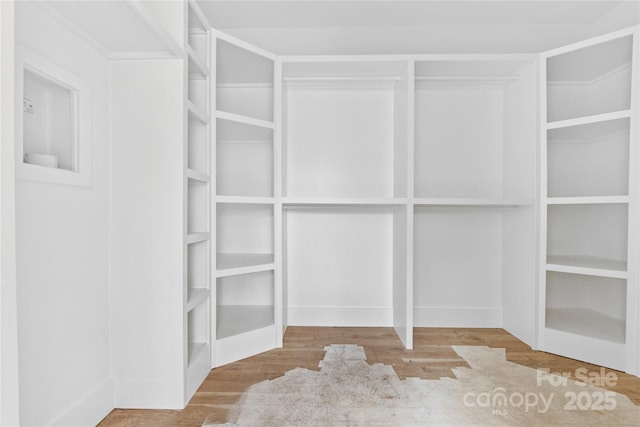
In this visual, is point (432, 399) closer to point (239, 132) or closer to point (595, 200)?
point (595, 200)

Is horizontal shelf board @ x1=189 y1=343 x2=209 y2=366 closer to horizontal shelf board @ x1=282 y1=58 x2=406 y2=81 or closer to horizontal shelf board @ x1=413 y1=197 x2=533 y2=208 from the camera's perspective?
horizontal shelf board @ x1=413 y1=197 x2=533 y2=208

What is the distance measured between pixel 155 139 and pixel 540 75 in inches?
91.0

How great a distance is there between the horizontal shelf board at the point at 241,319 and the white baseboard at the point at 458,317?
1.17 meters

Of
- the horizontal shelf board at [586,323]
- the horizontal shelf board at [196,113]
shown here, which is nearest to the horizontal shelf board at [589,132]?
the horizontal shelf board at [586,323]

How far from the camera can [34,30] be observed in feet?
3.95

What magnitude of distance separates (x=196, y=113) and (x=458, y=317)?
238 cm

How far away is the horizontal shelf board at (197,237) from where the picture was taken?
173 centimetres

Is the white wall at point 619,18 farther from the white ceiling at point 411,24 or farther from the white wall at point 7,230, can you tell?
the white wall at point 7,230

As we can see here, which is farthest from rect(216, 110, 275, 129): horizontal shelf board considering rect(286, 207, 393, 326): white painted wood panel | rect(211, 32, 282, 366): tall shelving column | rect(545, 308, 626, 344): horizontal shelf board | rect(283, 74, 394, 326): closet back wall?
rect(545, 308, 626, 344): horizontal shelf board

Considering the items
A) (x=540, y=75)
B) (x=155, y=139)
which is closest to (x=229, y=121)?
(x=155, y=139)

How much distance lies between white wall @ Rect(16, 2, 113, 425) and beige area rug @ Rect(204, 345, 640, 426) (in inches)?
25.1

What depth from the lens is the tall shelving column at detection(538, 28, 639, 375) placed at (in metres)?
2.01

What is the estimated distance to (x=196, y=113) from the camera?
5.94 ft

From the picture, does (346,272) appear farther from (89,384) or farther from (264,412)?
(89,384)
